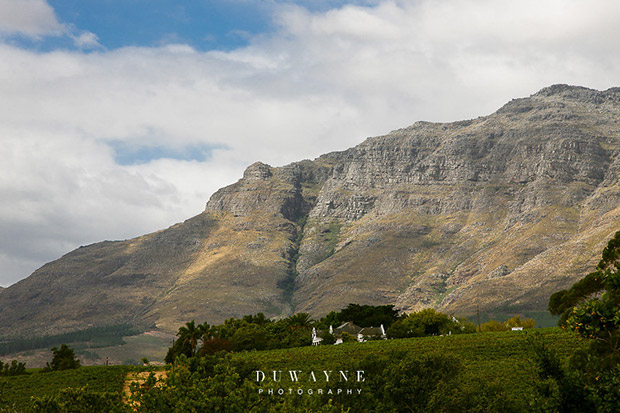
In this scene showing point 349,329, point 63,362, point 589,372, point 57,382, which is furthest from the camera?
point 349,329

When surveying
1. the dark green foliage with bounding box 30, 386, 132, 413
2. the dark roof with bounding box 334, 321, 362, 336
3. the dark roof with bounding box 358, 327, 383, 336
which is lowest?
the dark roof with bounding box 358, 327, 383, 336

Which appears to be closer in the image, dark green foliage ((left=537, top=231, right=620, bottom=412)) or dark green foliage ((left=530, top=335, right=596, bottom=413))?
dark green foliage ((left=537, top=231, right=620, bottom=412))

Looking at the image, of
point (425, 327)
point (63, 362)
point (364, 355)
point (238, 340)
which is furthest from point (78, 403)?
point (425, 327)

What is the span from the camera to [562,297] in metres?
101

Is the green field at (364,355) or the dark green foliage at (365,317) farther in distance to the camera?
the dark green foliage at (365,317)

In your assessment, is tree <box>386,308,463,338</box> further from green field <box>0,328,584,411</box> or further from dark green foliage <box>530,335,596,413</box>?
dark green foliage <box>530,335,596,413</box>

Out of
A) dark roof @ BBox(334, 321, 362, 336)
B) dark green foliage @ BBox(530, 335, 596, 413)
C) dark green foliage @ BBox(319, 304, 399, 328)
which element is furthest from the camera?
dark green foliage @ BBox(319, 304, 399, 328)

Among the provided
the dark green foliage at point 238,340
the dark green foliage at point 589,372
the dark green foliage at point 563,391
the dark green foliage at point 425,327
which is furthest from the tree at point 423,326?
the dark green foliage at point 563,391

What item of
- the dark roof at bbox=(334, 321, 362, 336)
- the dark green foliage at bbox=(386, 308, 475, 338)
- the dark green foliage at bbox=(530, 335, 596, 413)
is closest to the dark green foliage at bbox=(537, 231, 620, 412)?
the dark green foliage at bbox=(530, 335, 596, 413)

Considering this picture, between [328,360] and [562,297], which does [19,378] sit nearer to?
[328,360]

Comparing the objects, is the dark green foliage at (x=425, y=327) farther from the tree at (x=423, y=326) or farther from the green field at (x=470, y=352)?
the green field at (x=470, y=352)

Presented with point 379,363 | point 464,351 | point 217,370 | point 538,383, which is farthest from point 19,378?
point 538,383

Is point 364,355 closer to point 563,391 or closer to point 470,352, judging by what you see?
point 470,352

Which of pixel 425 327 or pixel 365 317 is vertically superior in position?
pixel 365 317
